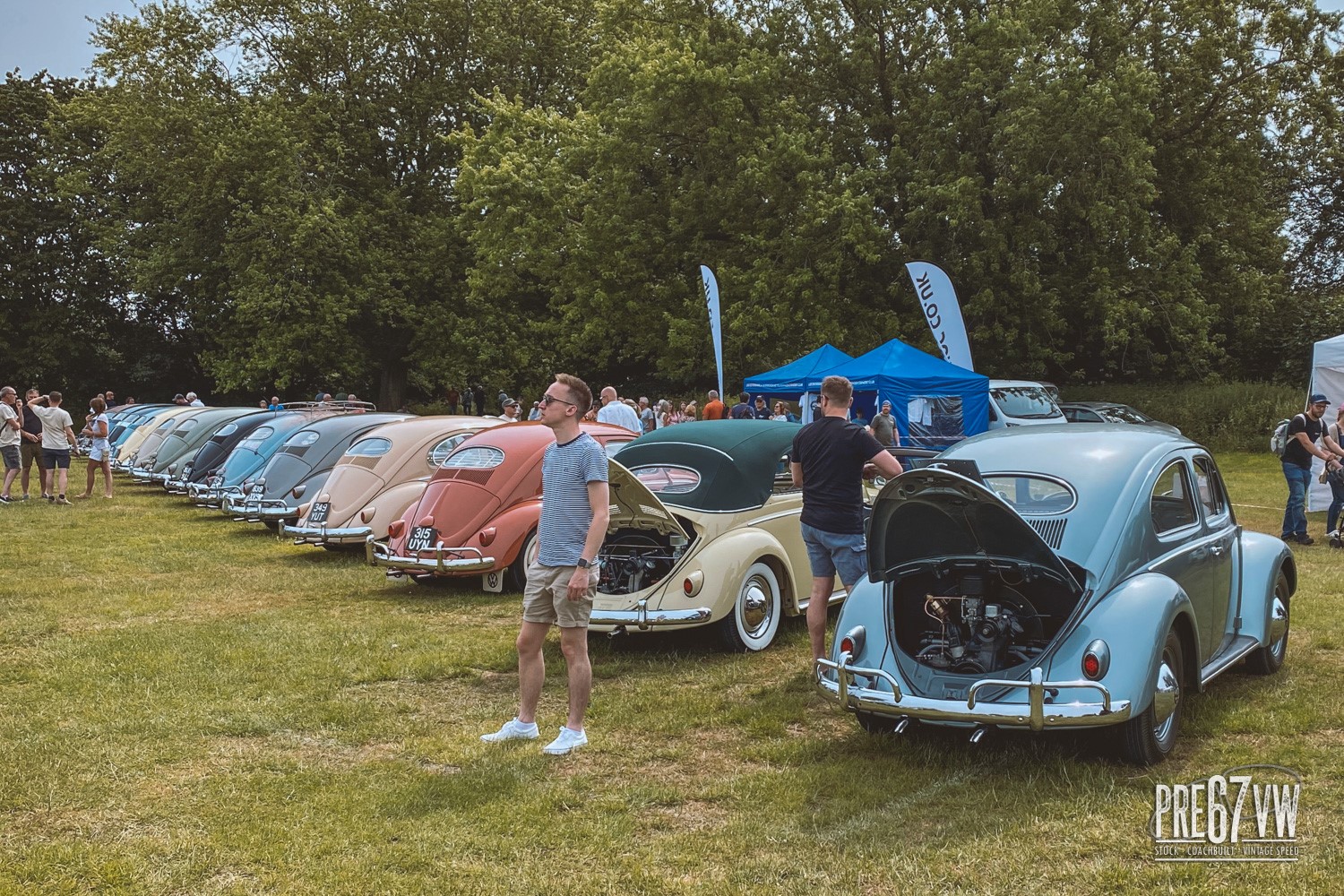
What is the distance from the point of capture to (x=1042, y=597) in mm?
5836

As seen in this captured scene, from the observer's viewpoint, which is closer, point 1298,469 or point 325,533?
point 325,533

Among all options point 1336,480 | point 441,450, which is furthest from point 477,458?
point 1336,480

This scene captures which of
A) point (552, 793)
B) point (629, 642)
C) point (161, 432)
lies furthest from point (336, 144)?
point (552, 793)

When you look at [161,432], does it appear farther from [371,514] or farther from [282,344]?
[371,514]

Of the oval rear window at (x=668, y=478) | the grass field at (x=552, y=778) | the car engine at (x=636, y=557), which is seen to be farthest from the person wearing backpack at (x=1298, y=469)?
the car engine at (x=636, y=557)

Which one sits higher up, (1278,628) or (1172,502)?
(1172,502)

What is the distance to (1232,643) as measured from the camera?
6605 millimetres

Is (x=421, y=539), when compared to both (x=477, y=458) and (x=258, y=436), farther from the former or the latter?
(x=258, y=436)

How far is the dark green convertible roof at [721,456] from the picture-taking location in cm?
861

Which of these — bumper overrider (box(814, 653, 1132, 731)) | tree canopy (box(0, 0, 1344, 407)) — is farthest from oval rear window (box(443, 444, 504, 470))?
tree canopy (box(0, 0, 1344, 407))

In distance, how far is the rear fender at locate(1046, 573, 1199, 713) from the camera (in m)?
5.15

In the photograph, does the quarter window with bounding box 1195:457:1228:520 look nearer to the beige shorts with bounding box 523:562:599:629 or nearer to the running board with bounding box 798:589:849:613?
the running board with bounding box 798:589:849:613

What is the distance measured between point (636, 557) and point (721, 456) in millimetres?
1005

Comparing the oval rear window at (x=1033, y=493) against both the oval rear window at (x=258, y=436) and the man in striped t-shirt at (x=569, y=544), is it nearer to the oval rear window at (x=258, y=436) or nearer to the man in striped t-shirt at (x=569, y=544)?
the man in striped t-shirt at (x=569, y=544)
